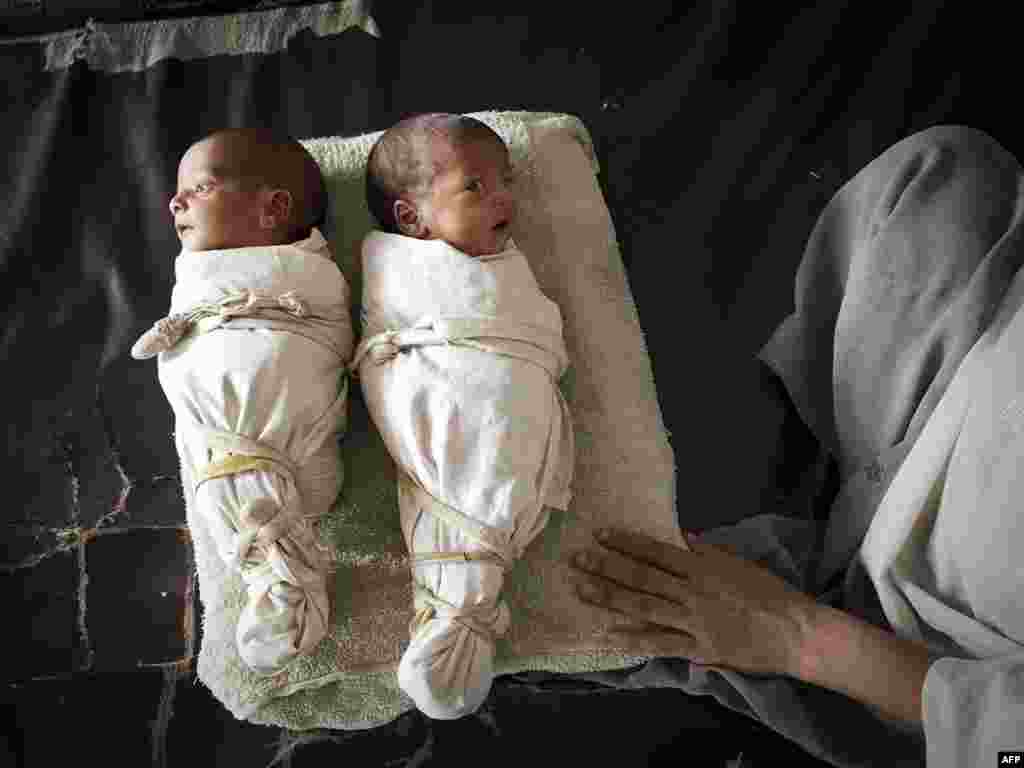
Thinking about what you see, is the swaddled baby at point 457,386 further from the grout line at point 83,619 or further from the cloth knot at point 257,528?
the grout line at point 83,619

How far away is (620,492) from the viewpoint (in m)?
1.14

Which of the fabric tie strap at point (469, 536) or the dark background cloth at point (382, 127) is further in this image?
the dark background cloth at point (382, 127)

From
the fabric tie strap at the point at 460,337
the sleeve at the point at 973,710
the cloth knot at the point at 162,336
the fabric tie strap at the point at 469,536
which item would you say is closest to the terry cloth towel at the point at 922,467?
the sleeve at the point at 973,710

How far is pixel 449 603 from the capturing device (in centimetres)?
99

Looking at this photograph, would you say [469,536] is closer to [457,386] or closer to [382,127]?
[457,386]

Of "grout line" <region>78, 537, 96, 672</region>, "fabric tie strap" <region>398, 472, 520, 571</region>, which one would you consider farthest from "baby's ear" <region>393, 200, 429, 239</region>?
"grout line" <region>78, 537, 96, 672</region>

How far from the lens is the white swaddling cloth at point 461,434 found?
99 centimetres

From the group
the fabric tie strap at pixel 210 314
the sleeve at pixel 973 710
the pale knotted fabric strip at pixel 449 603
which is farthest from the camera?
the fabric tie strap at pixel 210 314

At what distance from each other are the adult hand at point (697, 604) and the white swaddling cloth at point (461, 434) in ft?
0.28

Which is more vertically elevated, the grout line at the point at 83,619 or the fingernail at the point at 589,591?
the fingernail at the point at 589,591

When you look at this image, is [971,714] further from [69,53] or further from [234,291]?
[69,53]

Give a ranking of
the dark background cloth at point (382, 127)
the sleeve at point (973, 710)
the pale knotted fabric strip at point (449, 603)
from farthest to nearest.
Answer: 1. the dark background cloth at point (382, 127)
2. the pale knotted fabric strip at point (449, 603)
3. the sleeve at point (973, 710)

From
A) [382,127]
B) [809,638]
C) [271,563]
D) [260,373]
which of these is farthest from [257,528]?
[382,127]

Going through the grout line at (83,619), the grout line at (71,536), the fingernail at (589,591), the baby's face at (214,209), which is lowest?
the grout line at (83,619)
